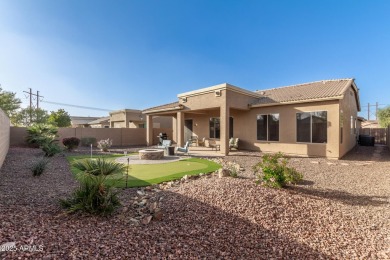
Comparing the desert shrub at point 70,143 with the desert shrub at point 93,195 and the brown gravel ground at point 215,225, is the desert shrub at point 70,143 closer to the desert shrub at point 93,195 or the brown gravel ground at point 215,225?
the brown gravel ground at point 215,225

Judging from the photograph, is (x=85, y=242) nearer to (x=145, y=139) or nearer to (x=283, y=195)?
(x=283, y=195)

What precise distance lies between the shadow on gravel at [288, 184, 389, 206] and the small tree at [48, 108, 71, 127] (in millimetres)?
36441

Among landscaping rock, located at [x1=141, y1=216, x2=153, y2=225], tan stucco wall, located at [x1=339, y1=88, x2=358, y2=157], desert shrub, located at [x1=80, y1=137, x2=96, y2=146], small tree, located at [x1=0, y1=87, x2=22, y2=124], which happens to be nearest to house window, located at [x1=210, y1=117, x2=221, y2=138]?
tan stucco wall, located at [x1=339, y1=88, x2=358, y2=157]

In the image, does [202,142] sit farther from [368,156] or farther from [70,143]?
[368,156]

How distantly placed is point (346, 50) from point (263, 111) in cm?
791

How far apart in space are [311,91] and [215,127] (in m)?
8.43

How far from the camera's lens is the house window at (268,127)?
582 inches

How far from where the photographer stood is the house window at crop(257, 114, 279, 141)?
582 inches

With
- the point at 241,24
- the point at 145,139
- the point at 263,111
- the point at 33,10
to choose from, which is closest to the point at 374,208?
the point at 263,111

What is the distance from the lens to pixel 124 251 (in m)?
2.91

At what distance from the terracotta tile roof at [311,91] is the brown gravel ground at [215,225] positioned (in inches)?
314

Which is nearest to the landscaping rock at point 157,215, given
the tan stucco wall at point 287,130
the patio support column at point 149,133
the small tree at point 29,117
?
the tan stucco wall at point 287,130

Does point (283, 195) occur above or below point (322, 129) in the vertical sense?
below

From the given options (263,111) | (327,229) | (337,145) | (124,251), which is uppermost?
(263,111)
